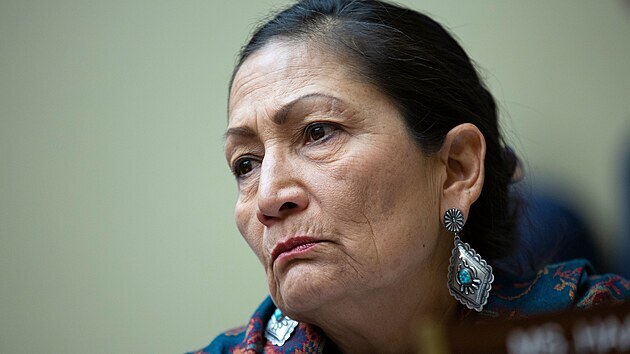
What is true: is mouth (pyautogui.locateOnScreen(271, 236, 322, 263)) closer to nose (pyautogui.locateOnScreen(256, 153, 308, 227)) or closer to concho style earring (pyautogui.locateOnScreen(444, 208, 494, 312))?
nose (pyautogui.locateOnScreen(256, 153, 308, 227))

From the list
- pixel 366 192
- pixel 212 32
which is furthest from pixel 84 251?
pixel 366 192

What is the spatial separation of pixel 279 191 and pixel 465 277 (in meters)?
0.48

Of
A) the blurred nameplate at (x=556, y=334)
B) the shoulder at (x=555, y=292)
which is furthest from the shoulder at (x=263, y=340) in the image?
the blurred nameplate at (x=556, y=334)

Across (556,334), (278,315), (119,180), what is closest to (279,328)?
(278,315)

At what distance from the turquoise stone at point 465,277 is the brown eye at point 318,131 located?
44 centimetres

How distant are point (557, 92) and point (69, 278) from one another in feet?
6.95

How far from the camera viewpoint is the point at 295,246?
162 cm

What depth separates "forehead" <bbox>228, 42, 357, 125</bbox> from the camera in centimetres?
172

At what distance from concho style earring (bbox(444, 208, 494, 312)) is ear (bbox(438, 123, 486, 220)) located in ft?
0.11

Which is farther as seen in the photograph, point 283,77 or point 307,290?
point 283,77

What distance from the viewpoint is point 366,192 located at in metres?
1.62

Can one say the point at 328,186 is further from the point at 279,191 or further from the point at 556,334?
the point at 556,334

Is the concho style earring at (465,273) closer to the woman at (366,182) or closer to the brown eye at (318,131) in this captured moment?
the woman at (366,182)

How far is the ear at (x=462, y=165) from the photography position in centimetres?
178
